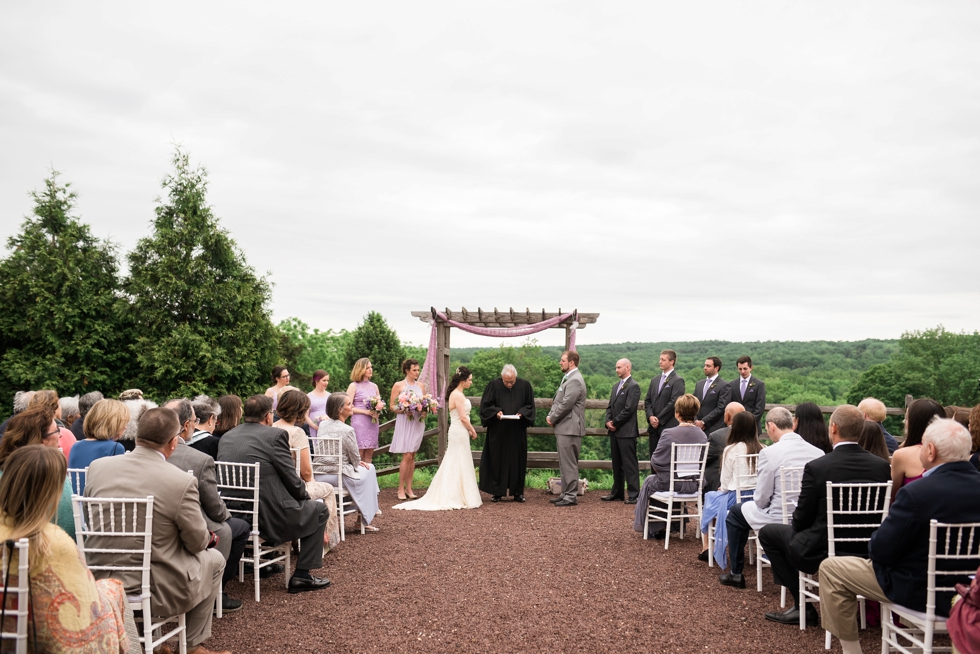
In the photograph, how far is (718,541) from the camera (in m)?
6.12

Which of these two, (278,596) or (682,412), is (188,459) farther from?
(682,412)

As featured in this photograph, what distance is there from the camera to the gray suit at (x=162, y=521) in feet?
12.1

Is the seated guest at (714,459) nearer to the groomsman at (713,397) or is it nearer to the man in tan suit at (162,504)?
the groomsman at (713,397)

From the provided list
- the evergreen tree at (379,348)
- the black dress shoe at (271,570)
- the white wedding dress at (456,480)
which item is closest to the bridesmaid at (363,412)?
the white wedding dress at (456,480)

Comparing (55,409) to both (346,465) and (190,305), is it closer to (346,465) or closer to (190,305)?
(346,465)

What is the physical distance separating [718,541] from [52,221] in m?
13.8

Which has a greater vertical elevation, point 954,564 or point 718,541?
point 954,564

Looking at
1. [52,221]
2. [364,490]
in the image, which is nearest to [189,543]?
A: [364,490]

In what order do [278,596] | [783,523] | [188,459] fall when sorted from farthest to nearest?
1. [278,596]
2. [783,523]
3. [188,459]

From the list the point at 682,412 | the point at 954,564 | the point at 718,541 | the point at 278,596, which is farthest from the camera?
the point at 682,412

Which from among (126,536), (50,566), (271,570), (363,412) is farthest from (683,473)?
(50,566)

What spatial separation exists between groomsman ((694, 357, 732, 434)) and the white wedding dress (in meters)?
3.16

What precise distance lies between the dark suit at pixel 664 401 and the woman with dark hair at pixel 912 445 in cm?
464

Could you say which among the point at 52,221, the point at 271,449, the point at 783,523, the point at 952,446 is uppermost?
the point at 52,221
